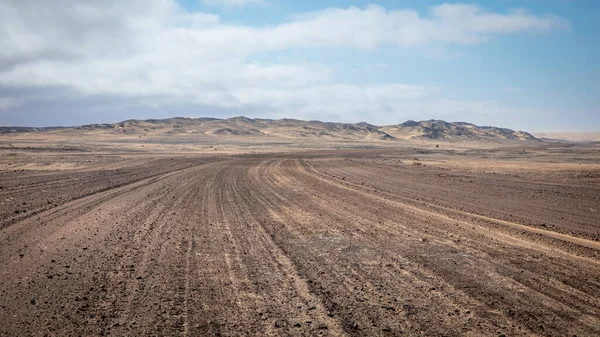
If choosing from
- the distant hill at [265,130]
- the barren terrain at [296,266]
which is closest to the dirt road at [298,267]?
the barren terrain at [296,266]

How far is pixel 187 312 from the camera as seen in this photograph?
5.23 metres

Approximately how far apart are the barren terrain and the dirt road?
0.10 ft

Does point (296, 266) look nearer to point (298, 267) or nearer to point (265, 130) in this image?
point (298, 267)

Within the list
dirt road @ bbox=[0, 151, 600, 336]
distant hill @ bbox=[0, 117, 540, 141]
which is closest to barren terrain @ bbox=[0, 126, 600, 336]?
dirt road @ bbox=[0, 151, 600, 336]

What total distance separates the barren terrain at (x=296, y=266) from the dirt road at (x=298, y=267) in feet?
0.10

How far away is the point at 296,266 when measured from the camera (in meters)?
7.13

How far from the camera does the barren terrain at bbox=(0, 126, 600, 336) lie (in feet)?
16.6

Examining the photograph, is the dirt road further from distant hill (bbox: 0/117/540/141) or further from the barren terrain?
distant hill (bbox: 0/117/540/141)

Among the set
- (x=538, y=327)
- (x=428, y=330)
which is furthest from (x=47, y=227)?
(x=538, y=327)

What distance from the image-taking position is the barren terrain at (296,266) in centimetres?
506

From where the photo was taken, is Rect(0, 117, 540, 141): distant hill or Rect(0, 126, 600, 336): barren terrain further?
Rect(0, 117, 540, 141): distant hill

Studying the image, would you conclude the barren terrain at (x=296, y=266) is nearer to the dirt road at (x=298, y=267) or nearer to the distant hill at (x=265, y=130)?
the dirt road at (x=298, y=267)

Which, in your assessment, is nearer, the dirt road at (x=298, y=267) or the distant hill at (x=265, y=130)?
the dirt road at (x=298, y=267)

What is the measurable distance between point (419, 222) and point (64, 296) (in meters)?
8.44
